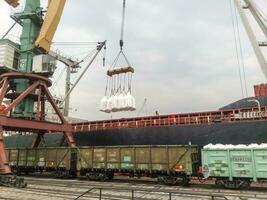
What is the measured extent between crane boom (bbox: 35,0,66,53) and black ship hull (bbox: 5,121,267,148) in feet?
43.2

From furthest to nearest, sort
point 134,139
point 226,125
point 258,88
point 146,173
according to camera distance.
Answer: point 258,88
point 134,139
point 226,125
point 146,173

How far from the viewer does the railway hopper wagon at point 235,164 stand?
17875 mm

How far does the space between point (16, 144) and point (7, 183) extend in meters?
26.8

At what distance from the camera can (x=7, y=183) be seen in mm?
20719

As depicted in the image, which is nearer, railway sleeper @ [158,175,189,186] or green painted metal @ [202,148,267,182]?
green painted metal @ [202,148,267,182]

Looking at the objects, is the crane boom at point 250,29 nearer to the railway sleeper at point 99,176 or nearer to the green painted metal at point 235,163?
the green painted metal at point 235,163

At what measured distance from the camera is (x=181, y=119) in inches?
1242

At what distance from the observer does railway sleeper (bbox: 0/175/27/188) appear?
1953 cm

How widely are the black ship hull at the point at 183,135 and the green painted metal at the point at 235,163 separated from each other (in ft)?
23.6

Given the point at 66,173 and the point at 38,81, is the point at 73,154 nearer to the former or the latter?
the point at 66,173

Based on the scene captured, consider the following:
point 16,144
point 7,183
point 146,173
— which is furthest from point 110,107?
point 16,144

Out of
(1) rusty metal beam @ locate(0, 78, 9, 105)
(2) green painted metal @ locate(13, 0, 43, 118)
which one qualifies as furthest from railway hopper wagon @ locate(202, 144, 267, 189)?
(2) green painted metal @ locate(13, 0, 43, 118)

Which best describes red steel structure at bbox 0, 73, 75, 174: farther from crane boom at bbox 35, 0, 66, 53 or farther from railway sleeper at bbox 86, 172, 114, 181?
railway sleeper at bbox 86, 172, 114, 181

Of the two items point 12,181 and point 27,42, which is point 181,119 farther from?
point 27,42
